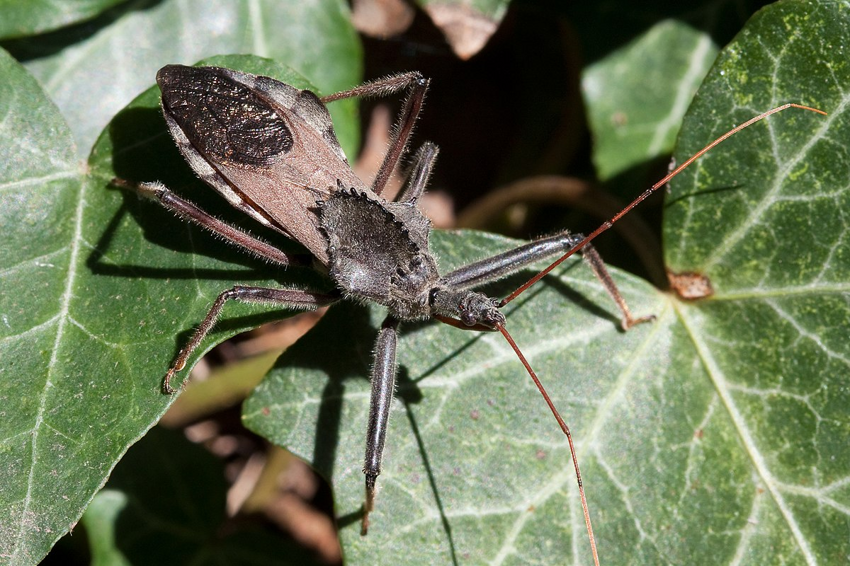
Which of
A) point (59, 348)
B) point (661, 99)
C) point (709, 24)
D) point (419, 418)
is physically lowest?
point (419, 418)

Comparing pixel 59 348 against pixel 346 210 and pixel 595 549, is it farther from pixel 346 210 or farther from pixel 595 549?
pixel 595 549

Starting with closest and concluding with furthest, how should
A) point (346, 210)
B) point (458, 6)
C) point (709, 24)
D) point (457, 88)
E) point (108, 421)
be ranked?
point (108, 421) < point (346, 210) < point (458, 6) < point (709, 24) < point (457, 88)

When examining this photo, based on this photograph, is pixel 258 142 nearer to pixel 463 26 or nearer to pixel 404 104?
pixel 404 104

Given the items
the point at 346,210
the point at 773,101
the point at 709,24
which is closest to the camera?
the point at 773,101

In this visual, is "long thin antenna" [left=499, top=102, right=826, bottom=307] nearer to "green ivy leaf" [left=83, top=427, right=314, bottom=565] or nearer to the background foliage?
the background foliage

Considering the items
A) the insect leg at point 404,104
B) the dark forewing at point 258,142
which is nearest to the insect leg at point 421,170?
the insect leg at point 404,104

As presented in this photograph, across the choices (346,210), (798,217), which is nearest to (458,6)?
(346,210)

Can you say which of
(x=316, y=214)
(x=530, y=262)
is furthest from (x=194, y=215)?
(x=530, y=262)
